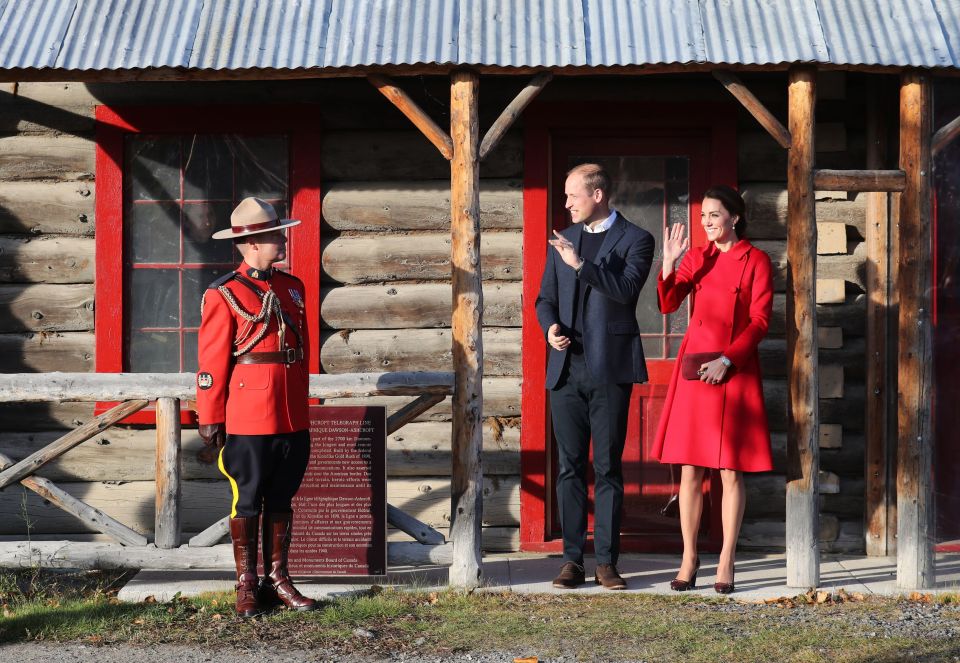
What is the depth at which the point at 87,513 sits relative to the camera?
680 centimetres

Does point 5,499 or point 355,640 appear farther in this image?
point 5,499

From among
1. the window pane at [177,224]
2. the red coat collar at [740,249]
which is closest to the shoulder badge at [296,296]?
the window pane at [177,224]

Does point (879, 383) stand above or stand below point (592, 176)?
below

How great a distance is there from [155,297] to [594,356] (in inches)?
126

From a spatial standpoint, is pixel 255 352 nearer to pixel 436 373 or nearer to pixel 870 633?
pixel 436 373

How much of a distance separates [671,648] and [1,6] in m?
5.14

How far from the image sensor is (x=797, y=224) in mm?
6465

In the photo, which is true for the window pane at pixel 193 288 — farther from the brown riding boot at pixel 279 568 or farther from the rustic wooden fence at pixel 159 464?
the brown riding boot at pixel 279 568

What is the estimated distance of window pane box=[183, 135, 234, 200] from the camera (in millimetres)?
7848

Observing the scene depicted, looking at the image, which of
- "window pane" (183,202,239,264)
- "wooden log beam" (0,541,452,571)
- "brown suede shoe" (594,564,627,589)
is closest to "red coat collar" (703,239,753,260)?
"brown suede shoe" (594,564,627,589)

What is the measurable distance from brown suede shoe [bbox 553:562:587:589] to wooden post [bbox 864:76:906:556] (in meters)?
2.20

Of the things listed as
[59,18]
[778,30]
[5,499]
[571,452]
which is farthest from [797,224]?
[5,499]

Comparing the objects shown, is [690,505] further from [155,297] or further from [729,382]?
[155,297]

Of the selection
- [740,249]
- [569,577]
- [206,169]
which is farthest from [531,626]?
[206,169]
